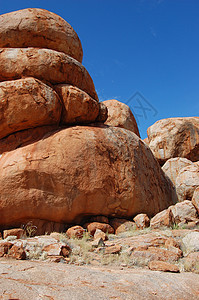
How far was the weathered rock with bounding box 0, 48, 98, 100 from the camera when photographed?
859 cm

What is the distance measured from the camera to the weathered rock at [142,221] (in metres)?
7.55

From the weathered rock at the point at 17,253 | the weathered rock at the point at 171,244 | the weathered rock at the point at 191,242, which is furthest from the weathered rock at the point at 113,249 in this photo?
the weathered rock at the point at 17,253

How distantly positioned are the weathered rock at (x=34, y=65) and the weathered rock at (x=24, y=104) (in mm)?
519

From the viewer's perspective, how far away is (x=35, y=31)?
956cm

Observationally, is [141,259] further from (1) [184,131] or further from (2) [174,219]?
(1) [184,131]

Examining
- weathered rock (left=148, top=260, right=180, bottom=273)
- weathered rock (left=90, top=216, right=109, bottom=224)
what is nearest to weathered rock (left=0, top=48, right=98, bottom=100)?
weathered rock (left=90, top=216, right=109, bottom=224)

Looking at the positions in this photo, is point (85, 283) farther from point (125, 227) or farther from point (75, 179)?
point (125, 227)

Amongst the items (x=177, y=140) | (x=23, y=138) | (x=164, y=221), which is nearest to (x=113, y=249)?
(x=164, y=221)

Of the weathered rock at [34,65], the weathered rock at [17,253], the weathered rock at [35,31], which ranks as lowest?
the weathered rock at [17,253]

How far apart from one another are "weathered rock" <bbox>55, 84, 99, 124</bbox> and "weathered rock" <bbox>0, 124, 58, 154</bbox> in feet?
2.59

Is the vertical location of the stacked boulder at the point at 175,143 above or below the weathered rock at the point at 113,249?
above

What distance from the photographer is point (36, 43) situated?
9.62 metres

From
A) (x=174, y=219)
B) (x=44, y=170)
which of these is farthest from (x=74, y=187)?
(x=174, y=219)

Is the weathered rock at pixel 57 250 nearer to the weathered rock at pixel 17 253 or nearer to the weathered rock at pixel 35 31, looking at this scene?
the weathered rock at pixel 17 253
